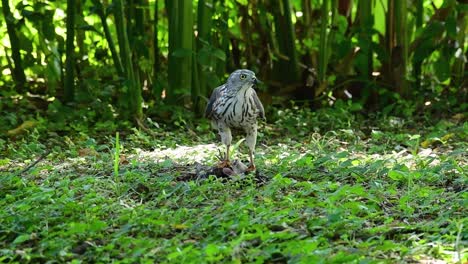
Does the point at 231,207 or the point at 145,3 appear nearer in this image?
the point at 231,207

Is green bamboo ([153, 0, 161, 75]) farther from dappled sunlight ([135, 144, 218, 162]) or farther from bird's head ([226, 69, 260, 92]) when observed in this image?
bird's head ([226, 69, 260, 92])

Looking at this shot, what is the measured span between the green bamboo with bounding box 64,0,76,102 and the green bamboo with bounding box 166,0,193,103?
39.5 inches

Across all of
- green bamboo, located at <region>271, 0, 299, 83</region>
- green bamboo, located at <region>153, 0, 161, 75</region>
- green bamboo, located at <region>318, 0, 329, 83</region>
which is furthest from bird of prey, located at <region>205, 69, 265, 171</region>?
green bamboo, located at <region>271, 0, 299, 83</region>

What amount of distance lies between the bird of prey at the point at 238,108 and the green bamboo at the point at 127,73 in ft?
7.67

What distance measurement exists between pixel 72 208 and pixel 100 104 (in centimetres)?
449

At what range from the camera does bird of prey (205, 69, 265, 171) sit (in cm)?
679

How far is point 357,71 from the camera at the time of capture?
1077 cm

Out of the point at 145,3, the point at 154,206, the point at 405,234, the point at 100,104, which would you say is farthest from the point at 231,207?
the point at 145,3

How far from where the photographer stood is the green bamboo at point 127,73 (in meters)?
9.01

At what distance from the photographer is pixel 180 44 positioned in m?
9.53

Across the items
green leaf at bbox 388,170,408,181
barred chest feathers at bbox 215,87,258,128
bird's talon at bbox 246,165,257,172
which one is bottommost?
bird's talon at bbox 246,165,257,172

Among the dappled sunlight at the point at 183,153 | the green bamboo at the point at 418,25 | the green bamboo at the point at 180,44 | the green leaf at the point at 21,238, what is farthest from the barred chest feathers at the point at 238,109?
the green bamboo at the point at 418,25

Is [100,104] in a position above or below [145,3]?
below

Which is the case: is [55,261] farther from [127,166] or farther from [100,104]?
[100,104]
